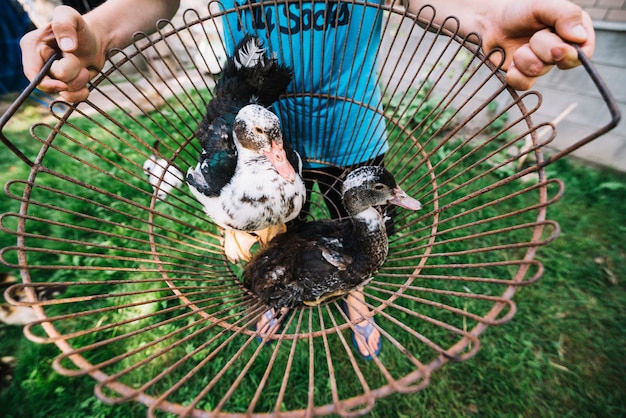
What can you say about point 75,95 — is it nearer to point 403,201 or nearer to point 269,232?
point 269,232

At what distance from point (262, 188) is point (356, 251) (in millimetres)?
343

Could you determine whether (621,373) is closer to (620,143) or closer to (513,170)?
(513,170)

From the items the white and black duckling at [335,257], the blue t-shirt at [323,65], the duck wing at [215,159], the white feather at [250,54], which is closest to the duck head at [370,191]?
the white and black duckling at [335,257]

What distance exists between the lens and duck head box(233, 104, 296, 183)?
0.92 m

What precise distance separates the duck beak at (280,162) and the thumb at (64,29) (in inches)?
19.7

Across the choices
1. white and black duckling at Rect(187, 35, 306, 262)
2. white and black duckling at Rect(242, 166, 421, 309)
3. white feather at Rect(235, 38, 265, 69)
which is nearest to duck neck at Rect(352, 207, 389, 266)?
white and black duckling at Rect(242, 166, 421, 309)

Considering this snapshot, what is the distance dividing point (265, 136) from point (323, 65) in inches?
13.9

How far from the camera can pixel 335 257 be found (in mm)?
954

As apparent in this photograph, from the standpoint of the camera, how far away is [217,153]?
98cm

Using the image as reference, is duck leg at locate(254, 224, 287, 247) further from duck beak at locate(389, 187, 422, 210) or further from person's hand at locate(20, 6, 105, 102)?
person's hand at locate(20, 6, 105, 102)

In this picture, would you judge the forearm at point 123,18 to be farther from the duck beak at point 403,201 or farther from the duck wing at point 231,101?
the duck beak at point 403,201

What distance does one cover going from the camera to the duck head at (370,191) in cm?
94

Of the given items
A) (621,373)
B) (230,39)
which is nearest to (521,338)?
(621,373)

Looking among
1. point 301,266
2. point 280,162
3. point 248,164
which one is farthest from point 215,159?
point 301,266
